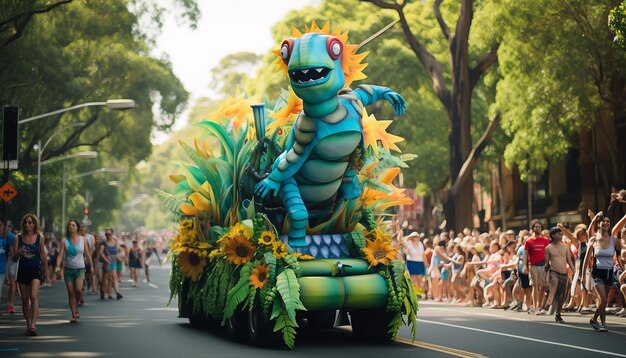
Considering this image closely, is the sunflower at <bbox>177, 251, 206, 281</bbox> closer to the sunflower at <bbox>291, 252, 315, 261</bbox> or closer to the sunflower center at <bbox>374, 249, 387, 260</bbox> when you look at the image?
the sunflower at <bbox>291, 252, 315, 261</bbox>

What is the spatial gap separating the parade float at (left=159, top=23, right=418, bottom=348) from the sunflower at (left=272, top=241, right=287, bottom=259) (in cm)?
2

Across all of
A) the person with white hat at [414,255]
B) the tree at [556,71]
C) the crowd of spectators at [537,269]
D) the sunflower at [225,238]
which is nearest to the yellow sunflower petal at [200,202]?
the sunflower at [225,238]

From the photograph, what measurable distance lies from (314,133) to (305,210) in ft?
3.39

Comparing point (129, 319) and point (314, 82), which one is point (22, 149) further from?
point (314, 82)

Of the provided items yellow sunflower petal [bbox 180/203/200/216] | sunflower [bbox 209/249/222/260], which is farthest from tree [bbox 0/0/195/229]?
sunflower [bbox 209/249/222/260]

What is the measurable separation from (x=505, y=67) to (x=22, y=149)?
2752 cm

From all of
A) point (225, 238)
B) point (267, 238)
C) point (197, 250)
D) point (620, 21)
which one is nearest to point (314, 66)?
point (267, 238)

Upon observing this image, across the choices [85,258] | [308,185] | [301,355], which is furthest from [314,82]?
[85,258]

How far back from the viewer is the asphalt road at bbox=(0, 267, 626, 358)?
48.0 feet

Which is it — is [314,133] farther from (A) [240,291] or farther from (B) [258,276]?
(A) [240,291]

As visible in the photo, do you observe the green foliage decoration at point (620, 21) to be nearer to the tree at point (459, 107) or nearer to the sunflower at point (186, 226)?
the sunflower at point (186, 226)

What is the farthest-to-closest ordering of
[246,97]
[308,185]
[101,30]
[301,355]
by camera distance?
[101,30] < [246,97] < [308,185] < [301,355]

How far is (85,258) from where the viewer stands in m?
21.0

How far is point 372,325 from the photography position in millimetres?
16203
